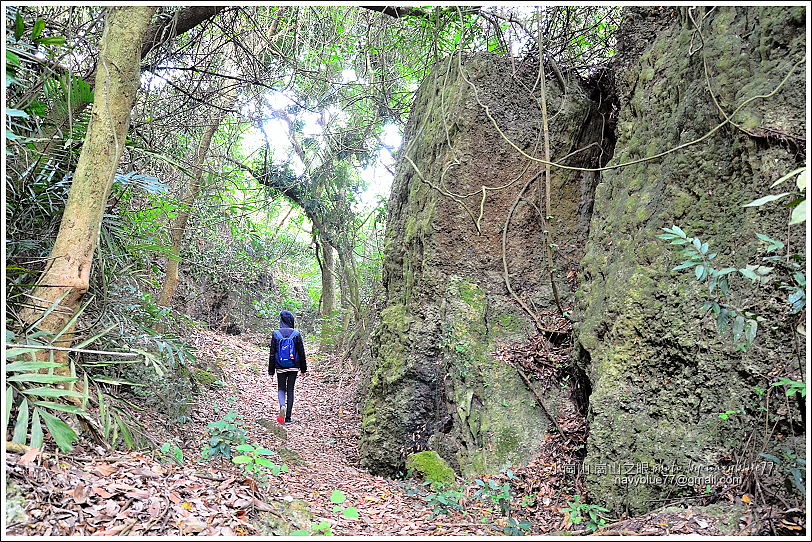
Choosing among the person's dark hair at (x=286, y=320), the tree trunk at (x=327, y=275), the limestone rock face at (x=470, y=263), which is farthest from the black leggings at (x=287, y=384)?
the tree trunk at (x=327, y=275)

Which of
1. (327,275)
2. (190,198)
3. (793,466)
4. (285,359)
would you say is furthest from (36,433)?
(327,275)

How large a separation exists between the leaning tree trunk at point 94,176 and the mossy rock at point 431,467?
366 cm

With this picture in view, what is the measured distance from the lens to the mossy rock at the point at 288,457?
5.91 meters

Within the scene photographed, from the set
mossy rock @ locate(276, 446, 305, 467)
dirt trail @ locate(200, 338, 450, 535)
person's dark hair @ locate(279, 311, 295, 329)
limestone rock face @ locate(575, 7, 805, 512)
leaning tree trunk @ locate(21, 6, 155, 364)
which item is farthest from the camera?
person's dark hair @ locate(279, 311, 295, 329)

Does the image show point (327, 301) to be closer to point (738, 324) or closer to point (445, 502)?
point (445, 502)

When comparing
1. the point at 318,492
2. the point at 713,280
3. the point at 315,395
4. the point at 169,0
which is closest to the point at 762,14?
the point at 713,280

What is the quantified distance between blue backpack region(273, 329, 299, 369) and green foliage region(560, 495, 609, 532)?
435 centimetres

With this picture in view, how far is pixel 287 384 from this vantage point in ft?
25.1

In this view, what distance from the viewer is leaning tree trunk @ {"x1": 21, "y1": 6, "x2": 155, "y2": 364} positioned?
373cm

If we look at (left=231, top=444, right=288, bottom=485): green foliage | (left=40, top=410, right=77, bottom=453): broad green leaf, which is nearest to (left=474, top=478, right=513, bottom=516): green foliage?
(left=231, top=444, right=288, bottom=485): green foliage

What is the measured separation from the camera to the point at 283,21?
811 cm

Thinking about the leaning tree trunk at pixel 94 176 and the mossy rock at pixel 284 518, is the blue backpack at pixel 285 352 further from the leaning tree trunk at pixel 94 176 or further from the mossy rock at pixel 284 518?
the leaning tree trunk at pixel 94 176

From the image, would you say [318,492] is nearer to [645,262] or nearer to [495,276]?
[495,276]

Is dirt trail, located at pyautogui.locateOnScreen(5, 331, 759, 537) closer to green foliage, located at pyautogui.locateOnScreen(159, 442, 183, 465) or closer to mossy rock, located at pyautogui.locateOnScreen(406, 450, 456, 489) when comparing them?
green foliage, located at pyautogui.locateOnScreen(159, 442, 183, 465)
